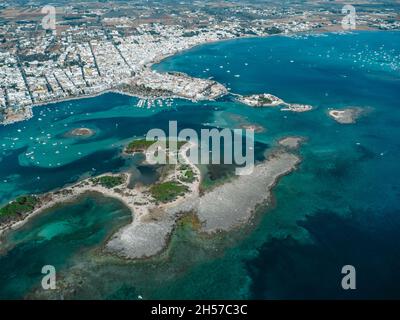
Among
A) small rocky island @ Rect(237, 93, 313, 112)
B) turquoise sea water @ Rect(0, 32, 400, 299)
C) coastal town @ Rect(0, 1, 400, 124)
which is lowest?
turquoise sea water @ Rect(0, 32, 400, 299)

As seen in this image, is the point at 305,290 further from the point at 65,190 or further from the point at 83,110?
the point at 83,110

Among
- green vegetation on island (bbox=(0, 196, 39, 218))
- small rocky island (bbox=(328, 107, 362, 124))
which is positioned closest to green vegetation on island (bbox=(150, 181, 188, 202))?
green vegetation on island (bbox=(0, 196, 39, 218))

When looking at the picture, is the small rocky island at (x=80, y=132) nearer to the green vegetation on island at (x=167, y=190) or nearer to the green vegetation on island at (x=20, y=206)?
the green vegetation on island at (x=20, y=206)

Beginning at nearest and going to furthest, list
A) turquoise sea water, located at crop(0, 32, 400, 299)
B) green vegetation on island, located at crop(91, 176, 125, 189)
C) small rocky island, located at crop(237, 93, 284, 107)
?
turquoise sea water, located at crop(0, 32, 400, 299)
green vegetation on island, located at crop(91, 176, 125, 189)
small rocky island, located at crop(237, 93, 284, 107)

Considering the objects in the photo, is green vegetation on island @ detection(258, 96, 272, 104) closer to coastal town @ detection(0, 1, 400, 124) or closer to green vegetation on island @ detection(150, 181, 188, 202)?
coastal town @ detection(0, 1, 400, 124)

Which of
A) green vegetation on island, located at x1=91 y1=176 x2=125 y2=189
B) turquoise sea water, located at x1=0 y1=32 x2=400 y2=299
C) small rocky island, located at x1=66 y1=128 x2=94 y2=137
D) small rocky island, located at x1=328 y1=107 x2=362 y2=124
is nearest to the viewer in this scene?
turquoise sea water, located at x1=0 y1=32 x2=400 y2=299
